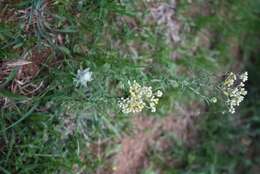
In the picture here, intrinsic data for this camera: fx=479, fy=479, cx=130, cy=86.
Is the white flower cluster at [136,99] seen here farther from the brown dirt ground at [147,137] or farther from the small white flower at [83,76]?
the brown dirt ground at [147,137]

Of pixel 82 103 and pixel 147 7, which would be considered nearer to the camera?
pixel 82 103

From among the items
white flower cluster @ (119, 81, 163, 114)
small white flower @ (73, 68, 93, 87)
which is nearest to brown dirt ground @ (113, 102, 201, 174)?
small white flower @ (73, 68, 93, 87)

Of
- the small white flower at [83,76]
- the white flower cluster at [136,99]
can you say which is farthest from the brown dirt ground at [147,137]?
the white flower cluster at [136,99]

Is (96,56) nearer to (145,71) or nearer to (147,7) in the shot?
(145,71)

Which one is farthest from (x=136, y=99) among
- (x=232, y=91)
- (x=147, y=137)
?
(x=147, y=137)

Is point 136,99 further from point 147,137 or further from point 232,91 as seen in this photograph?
point 147,137

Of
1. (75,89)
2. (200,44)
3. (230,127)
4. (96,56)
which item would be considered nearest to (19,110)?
(75,89)

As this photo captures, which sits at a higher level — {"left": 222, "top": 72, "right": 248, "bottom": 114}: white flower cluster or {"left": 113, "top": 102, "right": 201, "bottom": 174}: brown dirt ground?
{"left": 222, "top": 72, "right": 248, "bottom": 114}: white flower cluster

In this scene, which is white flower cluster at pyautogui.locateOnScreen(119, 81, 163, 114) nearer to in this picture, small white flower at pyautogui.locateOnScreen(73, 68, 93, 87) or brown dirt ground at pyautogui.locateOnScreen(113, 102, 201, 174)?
small white flower at pyautogui.locateOnScreen(73, 68, 93, 87)

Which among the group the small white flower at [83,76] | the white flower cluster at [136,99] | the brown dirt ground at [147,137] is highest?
the white flower cluster at [136,99]

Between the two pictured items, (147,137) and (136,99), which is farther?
(147,137)

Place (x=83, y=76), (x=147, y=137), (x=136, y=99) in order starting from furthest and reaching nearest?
1. (x=147, y=137)
2. (x=83, y=76)
3. (x=136, y=99)
